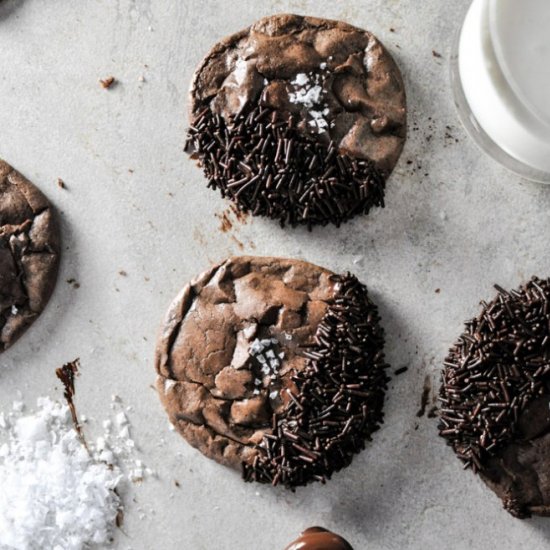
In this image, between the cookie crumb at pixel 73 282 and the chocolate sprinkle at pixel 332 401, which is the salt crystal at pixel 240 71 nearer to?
the chocolate sprinkle at pixel 332 401

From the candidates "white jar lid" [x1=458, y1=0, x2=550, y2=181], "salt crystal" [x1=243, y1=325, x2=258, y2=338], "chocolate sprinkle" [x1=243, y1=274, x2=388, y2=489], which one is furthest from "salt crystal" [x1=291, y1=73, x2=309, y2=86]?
"salt crystal" [x1=243, y1=325, x2=258, y2=338]

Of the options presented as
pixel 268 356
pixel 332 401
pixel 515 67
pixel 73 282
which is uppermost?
pixel 515 67

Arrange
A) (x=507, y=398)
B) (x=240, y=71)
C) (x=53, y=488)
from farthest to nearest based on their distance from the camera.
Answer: (x=53, y=488)
(x=240, y=71)
(x=507, y=398)

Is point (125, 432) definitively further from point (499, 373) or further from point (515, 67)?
point (515, 67)

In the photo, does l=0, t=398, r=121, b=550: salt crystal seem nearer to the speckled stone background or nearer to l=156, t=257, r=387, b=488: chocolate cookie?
the speckled stone background

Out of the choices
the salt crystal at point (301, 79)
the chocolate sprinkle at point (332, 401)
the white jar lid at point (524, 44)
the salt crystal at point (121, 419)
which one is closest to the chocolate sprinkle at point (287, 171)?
the salt crystal at point (301, 79)

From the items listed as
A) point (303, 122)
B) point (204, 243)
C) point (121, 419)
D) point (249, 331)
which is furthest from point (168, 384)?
point (303, 122)

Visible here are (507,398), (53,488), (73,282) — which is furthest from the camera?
(73,282)
